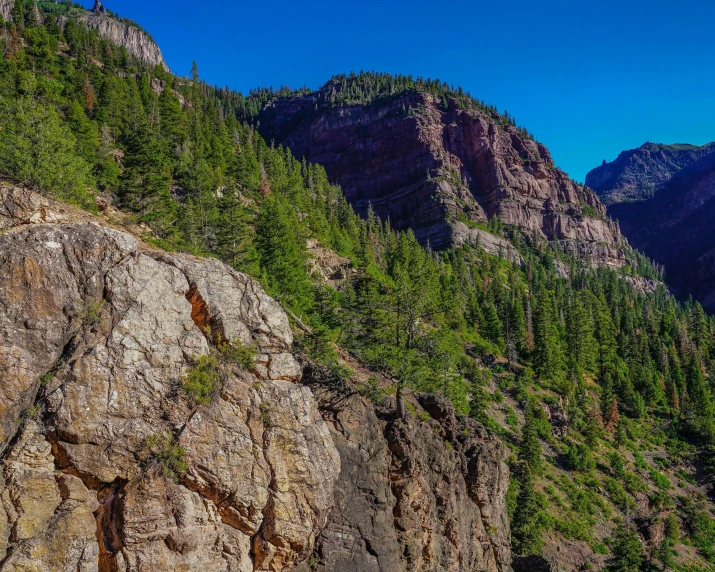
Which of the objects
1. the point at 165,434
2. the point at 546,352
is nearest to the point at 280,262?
the point at 165,434

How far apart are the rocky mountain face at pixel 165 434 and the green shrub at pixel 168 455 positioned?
50 mm

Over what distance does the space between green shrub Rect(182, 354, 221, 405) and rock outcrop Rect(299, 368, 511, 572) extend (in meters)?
6.75

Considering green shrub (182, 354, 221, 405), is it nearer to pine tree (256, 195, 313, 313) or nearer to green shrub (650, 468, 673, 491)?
→ pine tree (256, 195, 313, 313)

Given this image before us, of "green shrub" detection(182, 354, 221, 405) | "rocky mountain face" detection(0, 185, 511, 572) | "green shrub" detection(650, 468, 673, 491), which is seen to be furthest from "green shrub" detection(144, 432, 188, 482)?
"green shrub" detection(650, 468, 673, 491)

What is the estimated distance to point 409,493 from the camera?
2653 cm

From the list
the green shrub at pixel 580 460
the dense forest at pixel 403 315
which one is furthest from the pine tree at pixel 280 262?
the green shrub at pixel 580 460

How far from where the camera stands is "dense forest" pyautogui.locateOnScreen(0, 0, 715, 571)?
117ft

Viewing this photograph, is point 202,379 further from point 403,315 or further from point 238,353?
point 403,315

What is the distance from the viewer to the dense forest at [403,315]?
117 feet

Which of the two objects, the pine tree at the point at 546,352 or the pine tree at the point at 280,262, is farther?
the pine tree at the point at 546,352

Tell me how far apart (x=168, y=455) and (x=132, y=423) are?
192cm

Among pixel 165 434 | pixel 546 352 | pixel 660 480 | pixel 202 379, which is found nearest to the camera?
pixel 165 434

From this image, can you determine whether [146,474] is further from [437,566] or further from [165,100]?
[165,100]

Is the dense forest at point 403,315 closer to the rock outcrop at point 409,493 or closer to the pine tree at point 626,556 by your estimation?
the pine tree at point 626,556
